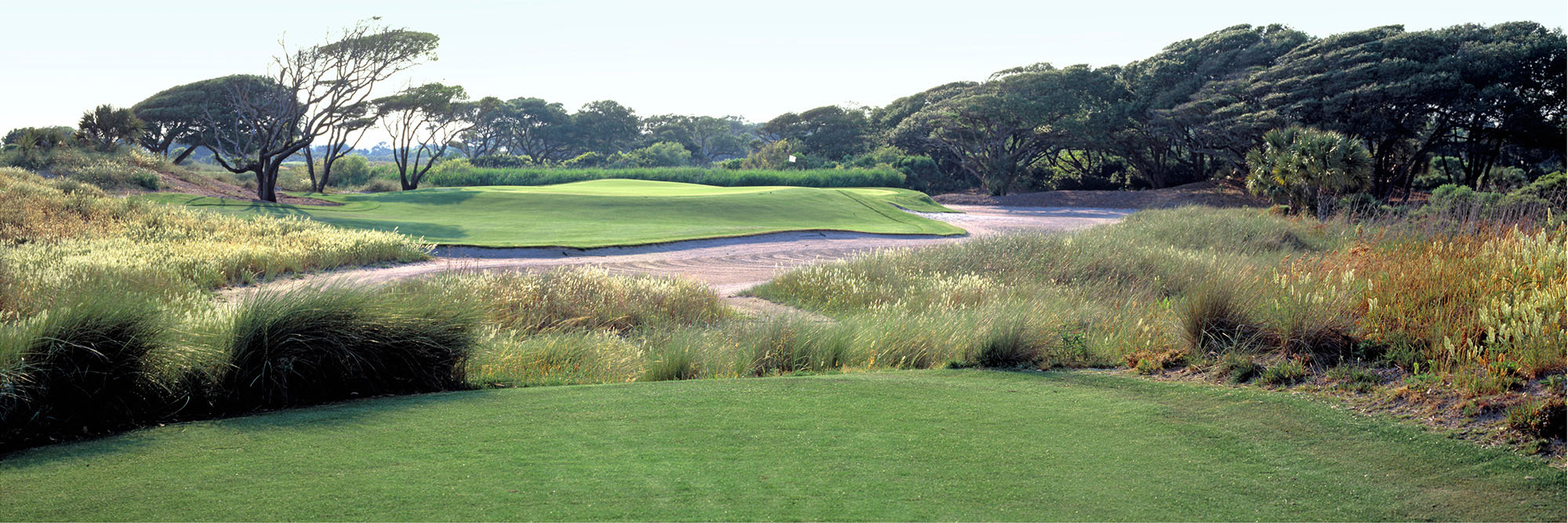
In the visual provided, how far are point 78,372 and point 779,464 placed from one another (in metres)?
3.72

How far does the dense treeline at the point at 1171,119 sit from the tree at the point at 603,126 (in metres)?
15.2

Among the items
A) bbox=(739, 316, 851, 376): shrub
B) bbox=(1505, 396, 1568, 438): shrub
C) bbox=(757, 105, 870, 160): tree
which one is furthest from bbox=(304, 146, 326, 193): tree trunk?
bbox=(1505, 396, 1568, 438): shrub

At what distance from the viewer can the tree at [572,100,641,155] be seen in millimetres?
86750

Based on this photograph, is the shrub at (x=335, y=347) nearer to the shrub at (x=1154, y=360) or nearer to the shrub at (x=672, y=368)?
the shrub at (x=672, y=368)

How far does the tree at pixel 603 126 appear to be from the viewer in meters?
86.8

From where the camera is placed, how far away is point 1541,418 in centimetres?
442

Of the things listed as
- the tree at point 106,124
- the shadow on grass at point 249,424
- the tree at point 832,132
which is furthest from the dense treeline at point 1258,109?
the tree at point 106,124

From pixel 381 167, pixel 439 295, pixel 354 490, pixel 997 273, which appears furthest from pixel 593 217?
pixel 381 167

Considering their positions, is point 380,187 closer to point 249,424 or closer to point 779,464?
point 249,424

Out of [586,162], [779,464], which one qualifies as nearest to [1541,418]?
[779,464]

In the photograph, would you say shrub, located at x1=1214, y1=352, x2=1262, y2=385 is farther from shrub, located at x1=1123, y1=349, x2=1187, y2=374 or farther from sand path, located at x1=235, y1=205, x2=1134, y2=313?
sand path, located at x1=235, y1=205, x2=1134, y2=313

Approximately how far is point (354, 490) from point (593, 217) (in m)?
25.0

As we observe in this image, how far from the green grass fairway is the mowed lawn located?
1484 cm

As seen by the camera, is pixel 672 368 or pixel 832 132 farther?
pixel 832 132
